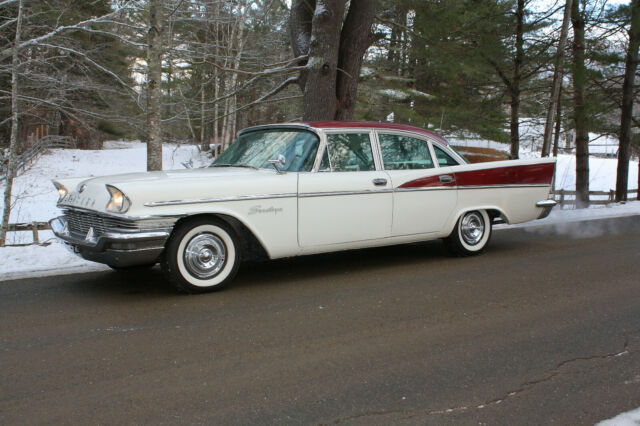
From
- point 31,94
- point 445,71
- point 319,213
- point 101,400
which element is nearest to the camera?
point 101,400

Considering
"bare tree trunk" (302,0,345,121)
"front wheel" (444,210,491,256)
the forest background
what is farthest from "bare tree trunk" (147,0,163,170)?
"front wheel" (444,210,491,256)

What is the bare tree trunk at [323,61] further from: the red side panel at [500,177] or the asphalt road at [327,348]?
the asphalt road at [327,348]

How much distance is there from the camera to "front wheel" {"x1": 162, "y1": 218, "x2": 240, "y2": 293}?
4918 mm

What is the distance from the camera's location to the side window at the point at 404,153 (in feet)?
20.9

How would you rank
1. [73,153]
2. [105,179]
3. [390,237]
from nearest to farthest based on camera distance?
[105,179] → [390,237] → [73,153]

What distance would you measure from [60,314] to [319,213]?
2549mm

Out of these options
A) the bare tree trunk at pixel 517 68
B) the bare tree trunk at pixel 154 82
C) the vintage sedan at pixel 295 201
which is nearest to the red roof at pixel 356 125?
the vintage sedan at pixel 295 201

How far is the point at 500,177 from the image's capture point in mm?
7141

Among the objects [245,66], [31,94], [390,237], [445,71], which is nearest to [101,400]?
[390,237]

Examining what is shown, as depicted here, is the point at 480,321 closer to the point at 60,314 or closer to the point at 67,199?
the point at 60,314

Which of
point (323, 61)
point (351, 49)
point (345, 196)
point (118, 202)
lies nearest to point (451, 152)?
point (345, 196)

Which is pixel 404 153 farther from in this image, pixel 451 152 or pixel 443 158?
pixel 451 152

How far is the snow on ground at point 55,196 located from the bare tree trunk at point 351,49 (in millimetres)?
3698

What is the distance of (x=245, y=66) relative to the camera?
20484 mm
